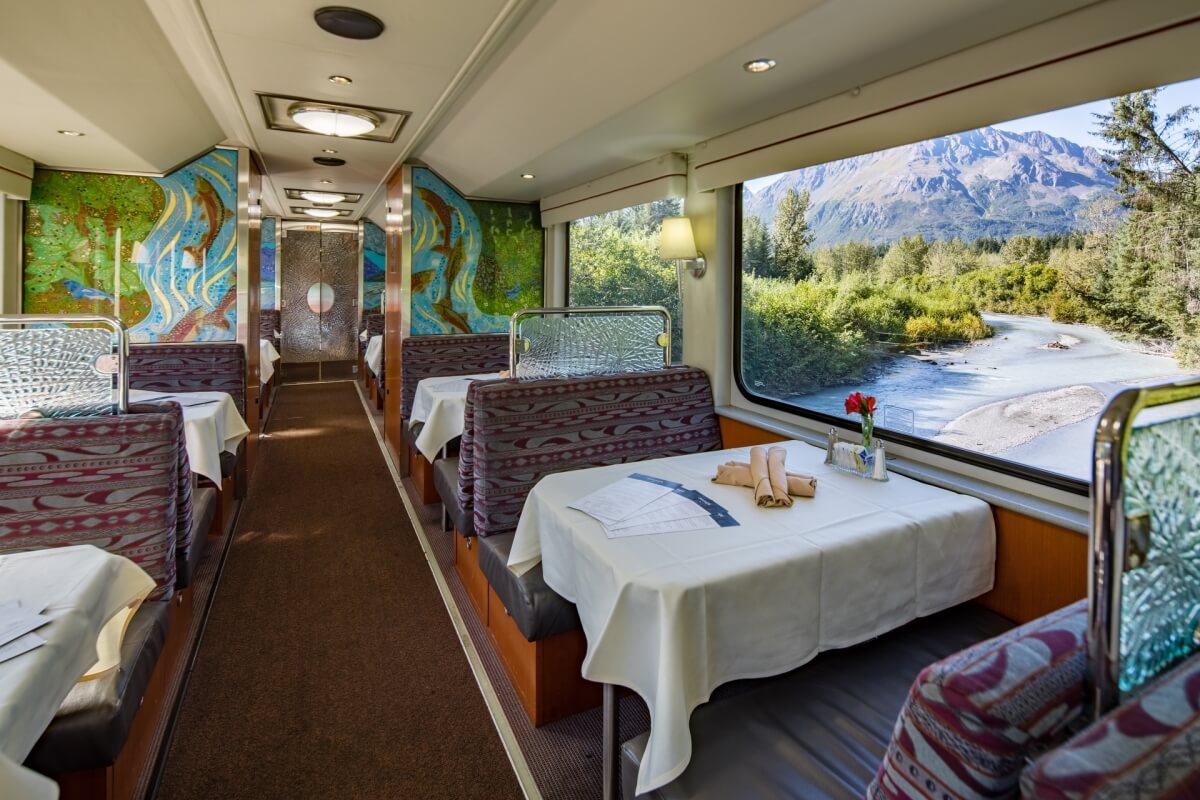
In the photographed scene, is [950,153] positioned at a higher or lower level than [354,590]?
higher

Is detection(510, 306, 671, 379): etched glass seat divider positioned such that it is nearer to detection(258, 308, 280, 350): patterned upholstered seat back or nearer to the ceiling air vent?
the ceiling air vent

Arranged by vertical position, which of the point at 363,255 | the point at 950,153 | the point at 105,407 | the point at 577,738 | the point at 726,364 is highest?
the point at 363,255

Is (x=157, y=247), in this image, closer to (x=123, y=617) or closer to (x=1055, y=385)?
(x=123, y=617)

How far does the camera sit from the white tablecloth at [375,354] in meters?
7.34

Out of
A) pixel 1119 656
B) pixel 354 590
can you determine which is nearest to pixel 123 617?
pixel 354 590

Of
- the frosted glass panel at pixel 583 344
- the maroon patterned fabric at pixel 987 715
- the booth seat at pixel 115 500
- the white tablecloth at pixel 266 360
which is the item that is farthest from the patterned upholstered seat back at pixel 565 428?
the white tablecloth at pixel 266 360

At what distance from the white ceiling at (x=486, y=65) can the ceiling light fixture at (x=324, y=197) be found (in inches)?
109

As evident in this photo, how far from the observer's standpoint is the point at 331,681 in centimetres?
237

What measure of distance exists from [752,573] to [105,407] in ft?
7.57

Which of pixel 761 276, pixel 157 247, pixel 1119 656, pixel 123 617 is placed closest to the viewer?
pixel 1119 656

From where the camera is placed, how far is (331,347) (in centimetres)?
955

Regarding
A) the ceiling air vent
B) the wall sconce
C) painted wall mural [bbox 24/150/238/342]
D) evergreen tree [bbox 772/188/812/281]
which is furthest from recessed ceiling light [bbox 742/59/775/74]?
painted wall mural [bbox 24/150/238/342]

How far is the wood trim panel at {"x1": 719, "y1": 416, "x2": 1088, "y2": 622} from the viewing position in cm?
186

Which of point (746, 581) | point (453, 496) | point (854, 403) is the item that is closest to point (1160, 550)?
point (746, 581)
